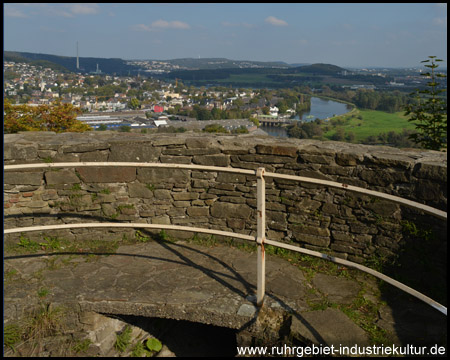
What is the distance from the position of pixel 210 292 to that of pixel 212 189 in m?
1.25

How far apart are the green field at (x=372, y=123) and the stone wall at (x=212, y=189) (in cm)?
653

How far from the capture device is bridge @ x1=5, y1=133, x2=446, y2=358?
2873 millimetres

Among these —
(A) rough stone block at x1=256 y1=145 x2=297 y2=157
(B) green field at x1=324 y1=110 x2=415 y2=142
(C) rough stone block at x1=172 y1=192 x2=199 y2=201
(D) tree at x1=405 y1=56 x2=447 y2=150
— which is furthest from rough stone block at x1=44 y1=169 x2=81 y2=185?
(B) green field at x1=324 y1=110 x2=415 y2=142

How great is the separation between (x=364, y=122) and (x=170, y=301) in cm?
1252

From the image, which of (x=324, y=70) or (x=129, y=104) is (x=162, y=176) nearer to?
(x=129, y=104)

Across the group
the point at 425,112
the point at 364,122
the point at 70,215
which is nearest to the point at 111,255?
the point at 70,215

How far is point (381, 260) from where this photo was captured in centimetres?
371

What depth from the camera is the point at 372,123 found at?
1302 centimetres

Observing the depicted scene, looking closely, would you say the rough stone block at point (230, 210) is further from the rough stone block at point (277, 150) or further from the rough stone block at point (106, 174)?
the rough stone block at point (106, 174)

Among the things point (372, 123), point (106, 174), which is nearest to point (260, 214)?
point (106, 174)

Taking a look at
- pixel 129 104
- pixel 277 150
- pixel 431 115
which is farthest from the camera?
pixel 129 104

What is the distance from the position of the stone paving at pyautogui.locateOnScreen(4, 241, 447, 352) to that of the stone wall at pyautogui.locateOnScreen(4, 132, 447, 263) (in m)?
0.39

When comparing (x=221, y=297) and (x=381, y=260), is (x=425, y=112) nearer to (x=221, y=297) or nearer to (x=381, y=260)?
(x=381, y=260)

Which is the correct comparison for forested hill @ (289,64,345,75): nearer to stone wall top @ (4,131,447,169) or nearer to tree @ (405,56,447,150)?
tree @ (405,56,447,150)
